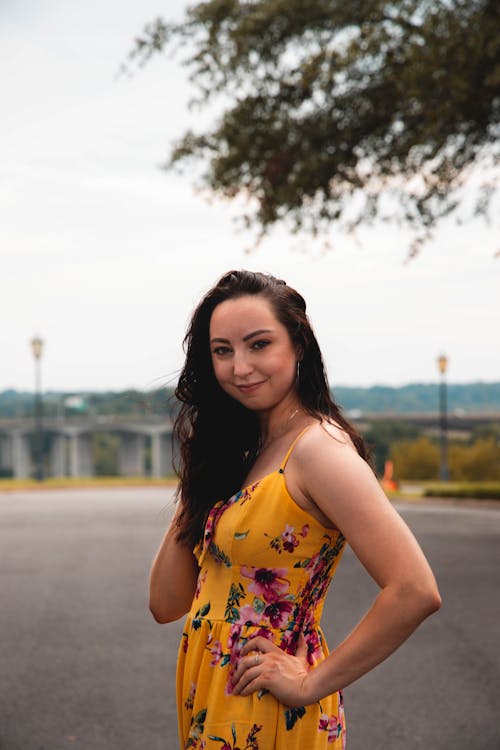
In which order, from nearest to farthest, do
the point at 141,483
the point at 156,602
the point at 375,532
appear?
the point at 375,532 < the point at 156,602 < the point at 141,483

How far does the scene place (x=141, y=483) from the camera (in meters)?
32.4

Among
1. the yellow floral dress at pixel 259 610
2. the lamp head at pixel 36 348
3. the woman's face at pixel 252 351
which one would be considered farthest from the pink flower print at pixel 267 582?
the lamp head at pixel 36 348

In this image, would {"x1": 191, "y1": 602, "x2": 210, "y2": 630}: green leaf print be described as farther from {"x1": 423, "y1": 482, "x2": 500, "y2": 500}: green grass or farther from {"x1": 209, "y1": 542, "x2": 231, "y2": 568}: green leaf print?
{"x1": 423, "y1": 482, "x2": 500, "y2": 500}: green grass

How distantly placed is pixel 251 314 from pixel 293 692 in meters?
0.83

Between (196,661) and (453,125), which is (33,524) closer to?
(453,125)

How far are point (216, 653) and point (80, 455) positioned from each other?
96.0m

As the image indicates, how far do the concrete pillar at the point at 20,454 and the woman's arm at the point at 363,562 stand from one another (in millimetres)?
109689

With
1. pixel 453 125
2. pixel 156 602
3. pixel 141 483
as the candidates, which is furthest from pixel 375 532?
pixel 141 483

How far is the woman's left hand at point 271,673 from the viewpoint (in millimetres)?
2066

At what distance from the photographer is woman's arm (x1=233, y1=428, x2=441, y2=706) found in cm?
196

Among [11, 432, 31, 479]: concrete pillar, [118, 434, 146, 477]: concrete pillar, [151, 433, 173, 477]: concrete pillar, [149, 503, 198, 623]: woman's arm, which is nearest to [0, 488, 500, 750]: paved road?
[149, 503, 198, 623]: woman's arm

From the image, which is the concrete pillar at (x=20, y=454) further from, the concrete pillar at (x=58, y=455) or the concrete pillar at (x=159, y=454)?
the concrete pillar at (x=159, y=454)

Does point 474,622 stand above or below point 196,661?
below

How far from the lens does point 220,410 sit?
248 cm
